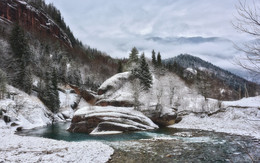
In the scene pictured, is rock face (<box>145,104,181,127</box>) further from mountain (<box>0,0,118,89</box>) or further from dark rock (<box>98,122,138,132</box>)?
mountain (<box>0,0,118,89</box>)

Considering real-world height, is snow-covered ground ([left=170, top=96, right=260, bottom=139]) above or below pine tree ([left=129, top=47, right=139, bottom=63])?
below

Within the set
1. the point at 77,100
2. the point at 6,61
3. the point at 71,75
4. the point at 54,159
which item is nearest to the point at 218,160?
the point at 54,159

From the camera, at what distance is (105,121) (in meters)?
26.1

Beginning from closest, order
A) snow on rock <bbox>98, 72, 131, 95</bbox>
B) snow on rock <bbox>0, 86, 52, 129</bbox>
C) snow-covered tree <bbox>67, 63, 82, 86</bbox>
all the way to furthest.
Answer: snow on rock <bbox>0, 86, 52, 129</bbox>, snow on rock <bbox>98, 72, 131, 95</bbox>, snow-covered tree <bbox>67, 63, 82, 86</bbox>

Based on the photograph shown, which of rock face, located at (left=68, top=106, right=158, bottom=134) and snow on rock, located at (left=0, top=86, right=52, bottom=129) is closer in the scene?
rock face, located at (left=68, top=106, right=158, bottom=134)

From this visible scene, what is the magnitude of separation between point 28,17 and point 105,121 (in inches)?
4907

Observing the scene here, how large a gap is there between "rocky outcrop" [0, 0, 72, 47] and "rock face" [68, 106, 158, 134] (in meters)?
102

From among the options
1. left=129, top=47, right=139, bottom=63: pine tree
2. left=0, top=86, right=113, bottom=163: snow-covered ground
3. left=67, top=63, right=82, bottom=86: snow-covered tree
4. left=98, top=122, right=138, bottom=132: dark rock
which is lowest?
left=98, top=122, right=138, bottom=132: dark rock

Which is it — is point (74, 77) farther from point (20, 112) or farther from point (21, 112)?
point (20, 112)

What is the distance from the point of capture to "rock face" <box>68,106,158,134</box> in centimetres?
2556

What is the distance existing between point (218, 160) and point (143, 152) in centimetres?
543

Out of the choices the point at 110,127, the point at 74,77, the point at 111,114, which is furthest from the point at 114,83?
the point at 74,77

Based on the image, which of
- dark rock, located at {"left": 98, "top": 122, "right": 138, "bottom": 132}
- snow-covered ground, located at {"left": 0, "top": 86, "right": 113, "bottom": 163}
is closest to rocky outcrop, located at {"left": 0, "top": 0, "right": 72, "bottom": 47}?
snow-covered ground, located at {"left": 0, "top": 86, "right": 113, "bottom": 163}

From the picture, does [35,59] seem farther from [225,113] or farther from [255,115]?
[255,115]
